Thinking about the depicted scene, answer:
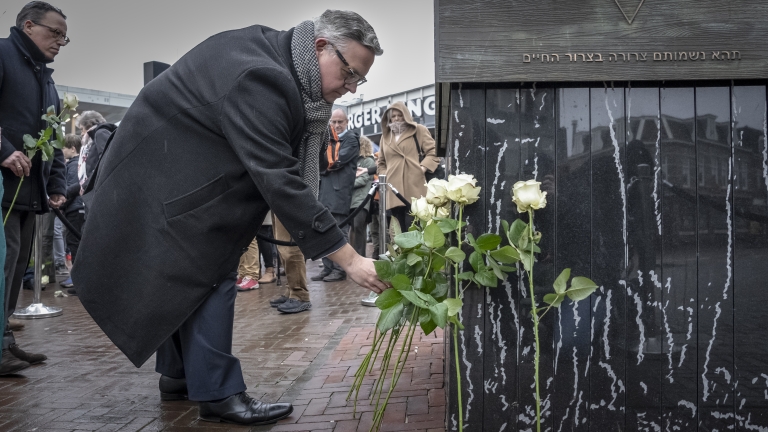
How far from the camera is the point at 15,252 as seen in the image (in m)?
4.11

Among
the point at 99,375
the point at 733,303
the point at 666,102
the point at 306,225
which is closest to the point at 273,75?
the point at 306,225

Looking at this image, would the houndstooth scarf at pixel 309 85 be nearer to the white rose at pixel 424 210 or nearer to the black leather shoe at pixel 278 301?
the white rose at pixel 424 210

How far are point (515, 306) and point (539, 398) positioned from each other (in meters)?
0.31

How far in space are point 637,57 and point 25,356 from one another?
3.68 meters

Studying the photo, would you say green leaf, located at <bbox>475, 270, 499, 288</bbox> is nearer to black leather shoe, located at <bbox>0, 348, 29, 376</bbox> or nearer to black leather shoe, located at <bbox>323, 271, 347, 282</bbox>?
black leather shoe, located at <bbox>0, 348, 29, 376</bbox>

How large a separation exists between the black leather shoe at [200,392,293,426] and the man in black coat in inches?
15.9

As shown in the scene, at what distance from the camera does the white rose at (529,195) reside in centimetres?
219

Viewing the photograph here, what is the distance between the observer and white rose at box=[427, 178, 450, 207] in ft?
7.36

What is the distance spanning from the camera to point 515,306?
2395 millimetres

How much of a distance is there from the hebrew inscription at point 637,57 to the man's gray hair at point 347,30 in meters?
0.61

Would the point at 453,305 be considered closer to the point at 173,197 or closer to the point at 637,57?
the point at 637,57

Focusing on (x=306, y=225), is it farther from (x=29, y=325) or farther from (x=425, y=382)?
(x=29, y=325)

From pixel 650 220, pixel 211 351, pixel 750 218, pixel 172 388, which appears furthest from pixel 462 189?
pixel 172 388

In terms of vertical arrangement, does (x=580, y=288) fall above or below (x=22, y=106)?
below
